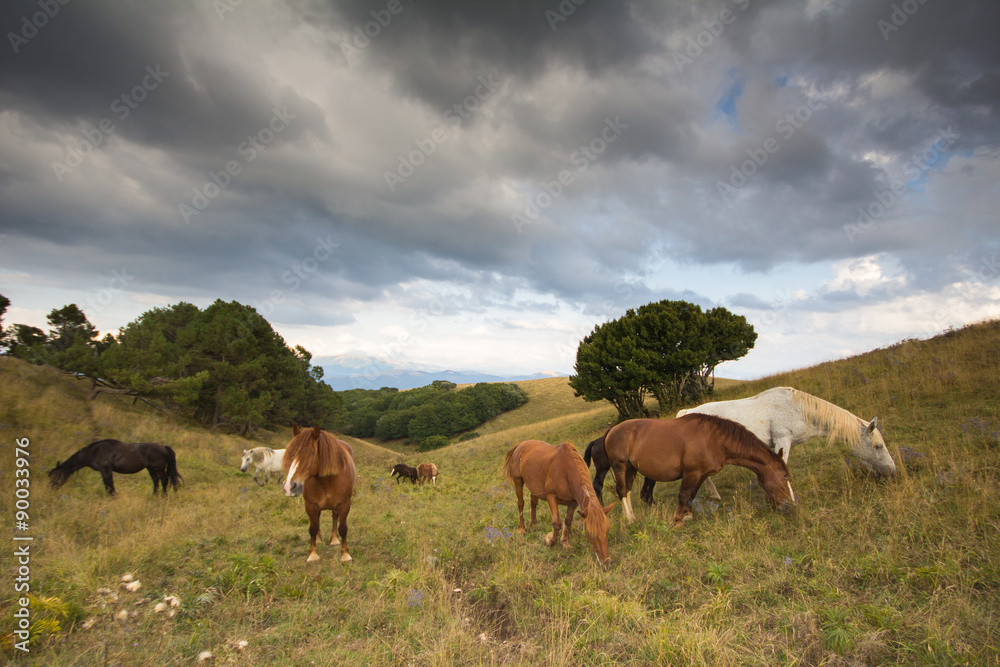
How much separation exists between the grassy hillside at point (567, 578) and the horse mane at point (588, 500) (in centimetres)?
51

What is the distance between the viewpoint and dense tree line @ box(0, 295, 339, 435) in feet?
70.8

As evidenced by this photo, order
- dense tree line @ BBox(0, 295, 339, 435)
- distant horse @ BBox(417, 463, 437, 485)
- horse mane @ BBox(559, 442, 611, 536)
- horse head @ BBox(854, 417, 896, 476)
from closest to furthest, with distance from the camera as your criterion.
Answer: horse mane @ BBox(559, 442, 611, 536) → horse head @ BBox(854, 417, 896, 476) → distant horse @ BBox(417, 463, 437, 485) → dense tree line @ BBox(0, 295, 339, 435)

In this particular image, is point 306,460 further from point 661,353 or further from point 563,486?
point 661,353

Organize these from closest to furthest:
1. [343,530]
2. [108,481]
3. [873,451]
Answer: [343,530] < [873,451] < [108,481]

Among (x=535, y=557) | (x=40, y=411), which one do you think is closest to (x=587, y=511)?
(x=535, y=557)

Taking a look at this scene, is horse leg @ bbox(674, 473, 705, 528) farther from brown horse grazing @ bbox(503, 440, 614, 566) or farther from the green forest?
the green forest

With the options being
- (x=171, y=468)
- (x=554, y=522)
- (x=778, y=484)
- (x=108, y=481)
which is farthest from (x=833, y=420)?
(x=108, y=481)

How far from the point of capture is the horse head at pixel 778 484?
6.32m

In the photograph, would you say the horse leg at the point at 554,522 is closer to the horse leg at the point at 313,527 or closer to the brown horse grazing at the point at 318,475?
the brown horse grazing at the point at 318,475

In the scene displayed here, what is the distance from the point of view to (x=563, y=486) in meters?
5.97

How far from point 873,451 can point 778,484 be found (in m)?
2.21

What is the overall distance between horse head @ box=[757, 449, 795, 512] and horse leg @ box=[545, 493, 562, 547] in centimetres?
368

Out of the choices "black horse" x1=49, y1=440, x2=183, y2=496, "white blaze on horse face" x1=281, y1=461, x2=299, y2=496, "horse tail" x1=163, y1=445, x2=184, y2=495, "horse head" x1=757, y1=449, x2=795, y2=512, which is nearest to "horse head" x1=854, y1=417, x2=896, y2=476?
"horse head" x1=757, y1=449, x2=795, y2=512

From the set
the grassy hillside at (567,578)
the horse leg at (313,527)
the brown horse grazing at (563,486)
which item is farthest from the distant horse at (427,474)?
the horse leg at (313,527)
